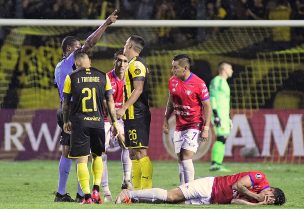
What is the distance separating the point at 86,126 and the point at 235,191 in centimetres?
189

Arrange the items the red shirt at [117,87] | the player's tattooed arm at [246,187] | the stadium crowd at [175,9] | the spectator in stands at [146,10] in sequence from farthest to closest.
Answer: the spectator in stands at [146,10] → the stadium crowd at [175,9] → the red shirt at [117,87] → the player's tattooed arm at [246,187]

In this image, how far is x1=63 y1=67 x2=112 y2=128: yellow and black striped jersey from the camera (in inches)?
456

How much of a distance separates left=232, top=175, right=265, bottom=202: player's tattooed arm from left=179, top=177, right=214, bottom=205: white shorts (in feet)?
1.23

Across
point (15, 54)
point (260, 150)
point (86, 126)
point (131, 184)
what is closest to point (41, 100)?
point (15, 54)

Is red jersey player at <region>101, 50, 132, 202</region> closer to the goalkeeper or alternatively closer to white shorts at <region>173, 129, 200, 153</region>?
white shorts at <region>173, 129, 200, 153</region>

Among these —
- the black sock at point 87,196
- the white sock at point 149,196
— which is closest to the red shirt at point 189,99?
the white sock at point 149,196

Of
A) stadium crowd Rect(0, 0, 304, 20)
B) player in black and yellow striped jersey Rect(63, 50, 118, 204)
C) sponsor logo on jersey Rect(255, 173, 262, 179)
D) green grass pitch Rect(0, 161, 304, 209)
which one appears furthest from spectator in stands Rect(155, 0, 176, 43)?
sponsor logo on jersey Rect(255, 173, 262, 179)

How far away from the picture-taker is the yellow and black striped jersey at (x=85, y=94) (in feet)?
38.0

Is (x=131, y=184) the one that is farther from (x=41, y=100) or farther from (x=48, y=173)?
(x=41, y=100)

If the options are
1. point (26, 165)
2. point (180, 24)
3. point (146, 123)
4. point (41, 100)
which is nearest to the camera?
point (146, 123)

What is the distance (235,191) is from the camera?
460 inches

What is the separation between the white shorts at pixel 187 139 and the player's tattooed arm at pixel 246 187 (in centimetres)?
189

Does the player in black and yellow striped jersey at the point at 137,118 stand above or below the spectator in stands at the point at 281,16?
below

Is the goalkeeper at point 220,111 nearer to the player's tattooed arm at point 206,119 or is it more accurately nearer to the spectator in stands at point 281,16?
the spectator in stands at point 281,16
